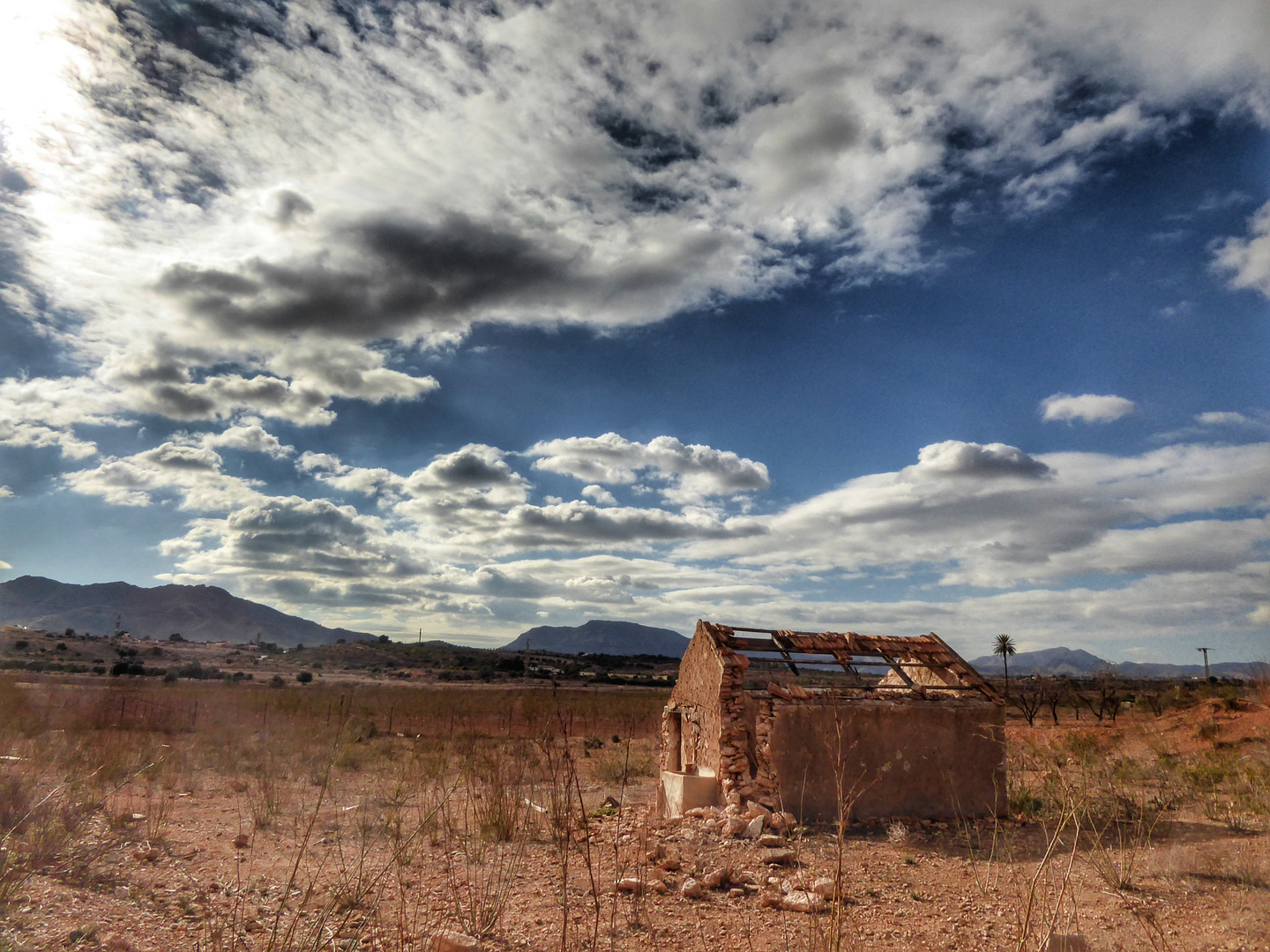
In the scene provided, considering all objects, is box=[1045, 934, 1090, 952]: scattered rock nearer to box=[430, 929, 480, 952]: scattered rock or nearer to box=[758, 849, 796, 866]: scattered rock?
box=[758, 849, 796, 866]: scattered rock

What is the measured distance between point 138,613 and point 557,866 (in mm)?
207772

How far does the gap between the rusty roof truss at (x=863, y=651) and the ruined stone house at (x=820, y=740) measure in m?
0.04

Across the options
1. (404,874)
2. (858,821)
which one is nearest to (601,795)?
(858,821)

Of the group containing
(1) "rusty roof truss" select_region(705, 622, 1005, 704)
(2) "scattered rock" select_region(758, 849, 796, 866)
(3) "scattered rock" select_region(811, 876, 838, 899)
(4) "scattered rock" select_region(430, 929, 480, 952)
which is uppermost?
(1) "rusty roof truss" select_region(705, 622, 1005, 704)

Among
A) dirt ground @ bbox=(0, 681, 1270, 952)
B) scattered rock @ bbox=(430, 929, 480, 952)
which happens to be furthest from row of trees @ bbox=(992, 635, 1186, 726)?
scattered rock @ bbox=(430, 929, 480, 952)

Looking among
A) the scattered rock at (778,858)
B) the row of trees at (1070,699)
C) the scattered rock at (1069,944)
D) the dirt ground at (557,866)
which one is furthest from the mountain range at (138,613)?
the scattered rock at (1069,944)

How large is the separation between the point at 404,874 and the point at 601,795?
7949 mm

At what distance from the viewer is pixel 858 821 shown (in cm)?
1310

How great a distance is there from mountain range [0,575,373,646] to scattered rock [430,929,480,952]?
177732 mm

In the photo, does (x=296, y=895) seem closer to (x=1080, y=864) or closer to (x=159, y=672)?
(x=1080, y=864)

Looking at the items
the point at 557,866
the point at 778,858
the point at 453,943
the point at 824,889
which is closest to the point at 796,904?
the point at 824,889

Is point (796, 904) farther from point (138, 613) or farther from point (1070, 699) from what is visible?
point (138, 613)

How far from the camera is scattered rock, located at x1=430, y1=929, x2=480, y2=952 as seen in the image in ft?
18.6

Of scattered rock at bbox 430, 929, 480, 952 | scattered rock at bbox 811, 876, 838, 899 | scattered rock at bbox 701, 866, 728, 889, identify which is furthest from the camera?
scattered rock at bbox 701, 866, 728, 889
